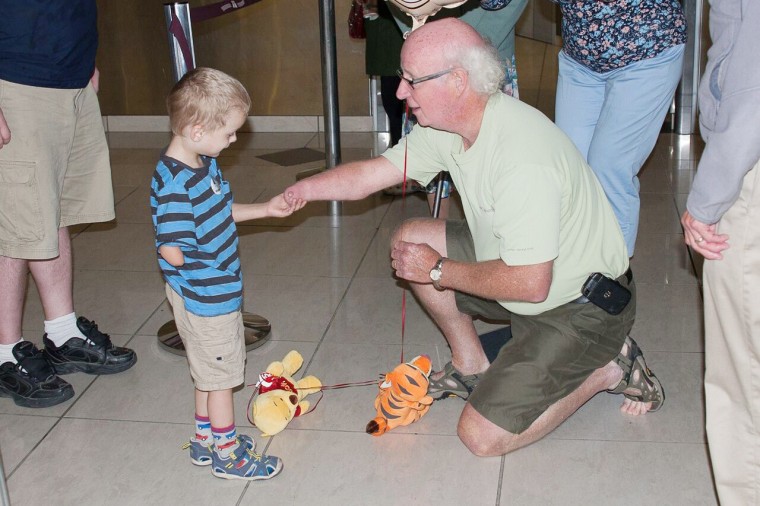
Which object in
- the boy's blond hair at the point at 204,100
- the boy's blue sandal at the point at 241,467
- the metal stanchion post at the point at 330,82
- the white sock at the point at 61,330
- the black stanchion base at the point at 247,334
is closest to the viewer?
the boy's blond hair at the point at 204,100

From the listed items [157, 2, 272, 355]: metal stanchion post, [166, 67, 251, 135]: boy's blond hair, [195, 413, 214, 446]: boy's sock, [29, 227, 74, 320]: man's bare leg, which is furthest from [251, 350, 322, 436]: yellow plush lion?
[166, 67, 251, 135]: boy's blond hair

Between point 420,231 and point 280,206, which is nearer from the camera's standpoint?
point 280,206

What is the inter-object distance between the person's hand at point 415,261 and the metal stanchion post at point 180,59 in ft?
2.65

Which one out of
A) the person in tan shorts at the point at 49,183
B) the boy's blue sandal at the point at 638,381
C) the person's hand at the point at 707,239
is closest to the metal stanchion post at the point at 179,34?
the person in tan shorts at the point at 49,183

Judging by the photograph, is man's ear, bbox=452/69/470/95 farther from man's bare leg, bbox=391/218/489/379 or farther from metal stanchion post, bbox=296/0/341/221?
metal stanchion post, bbox=296/0/341/221

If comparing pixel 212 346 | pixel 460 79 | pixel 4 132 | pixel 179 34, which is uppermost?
pixel 460 79

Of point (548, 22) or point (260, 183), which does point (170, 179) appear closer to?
point (260, 183)

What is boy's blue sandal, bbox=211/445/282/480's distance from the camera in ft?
7.80

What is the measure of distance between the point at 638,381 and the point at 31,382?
181 cm

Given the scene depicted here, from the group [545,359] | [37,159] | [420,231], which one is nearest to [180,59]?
[37,159]

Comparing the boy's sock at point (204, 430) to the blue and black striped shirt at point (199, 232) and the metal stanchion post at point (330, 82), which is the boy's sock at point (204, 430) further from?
the metal stanchion post at point (330, 82)

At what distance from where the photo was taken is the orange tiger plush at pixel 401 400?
2578 millimetres

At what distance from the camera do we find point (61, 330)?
117 inches

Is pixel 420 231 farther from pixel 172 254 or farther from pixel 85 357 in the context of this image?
pixel 85 357
